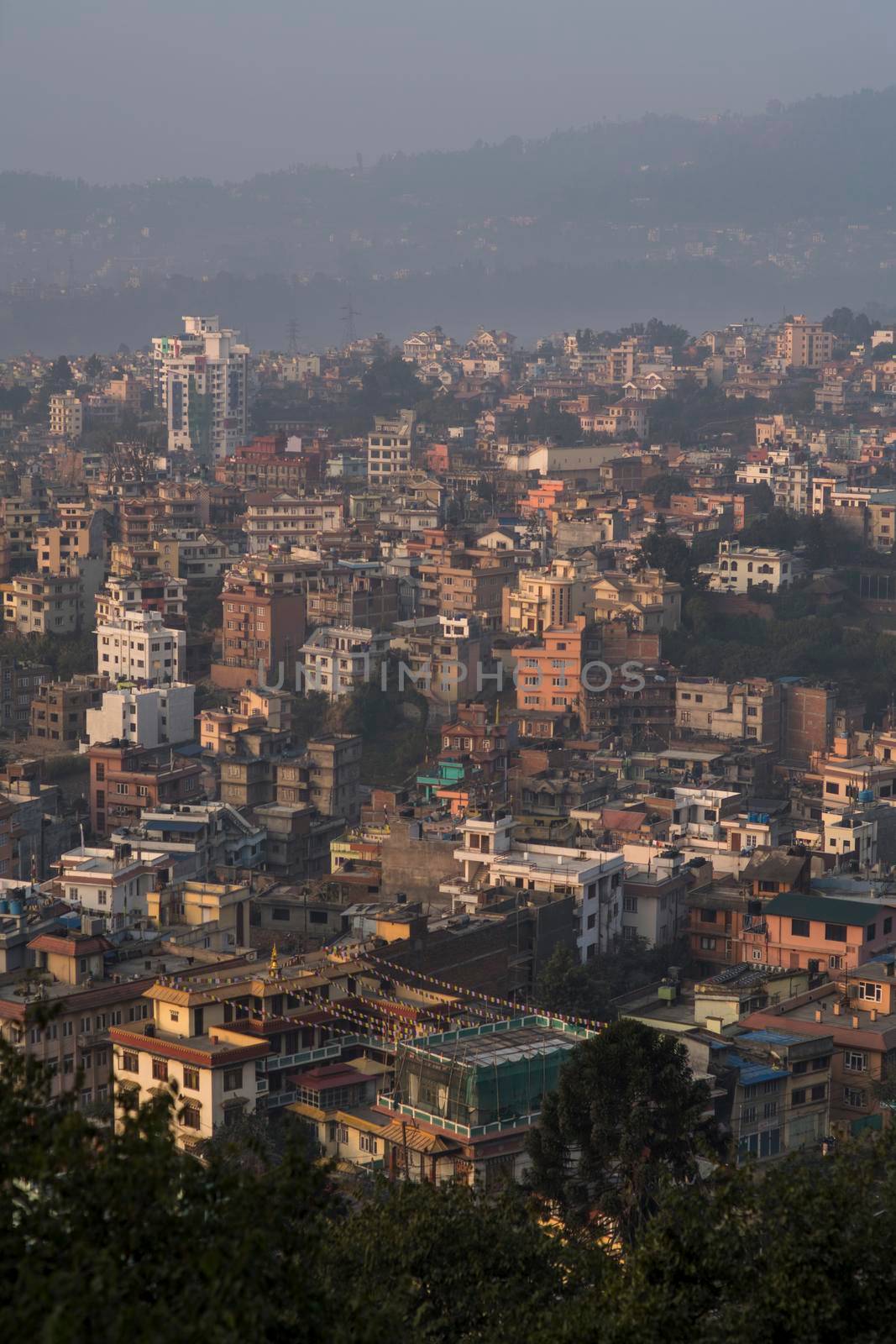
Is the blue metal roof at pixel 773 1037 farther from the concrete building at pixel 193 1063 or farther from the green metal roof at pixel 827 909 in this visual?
the concrete building at pixel 193 1063

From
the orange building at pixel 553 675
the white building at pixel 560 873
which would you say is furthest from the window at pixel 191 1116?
the orange building at pixel 553 675

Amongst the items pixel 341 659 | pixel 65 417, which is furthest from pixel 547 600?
pixel 65 417

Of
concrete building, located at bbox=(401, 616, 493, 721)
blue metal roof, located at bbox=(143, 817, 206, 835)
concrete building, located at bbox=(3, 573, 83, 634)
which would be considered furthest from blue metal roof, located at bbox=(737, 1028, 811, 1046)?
concrete building, located at bbox=(3, 573, 83, 634)

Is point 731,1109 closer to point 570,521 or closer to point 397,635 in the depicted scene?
point 397,635

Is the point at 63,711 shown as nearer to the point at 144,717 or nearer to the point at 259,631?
the point at 144,717

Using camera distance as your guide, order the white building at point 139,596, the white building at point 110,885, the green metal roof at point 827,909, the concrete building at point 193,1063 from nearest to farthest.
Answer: the concrete building at point 193,1063
the green metal roof at point 827,909
the white building at point 110,885
the white building at point 139,596

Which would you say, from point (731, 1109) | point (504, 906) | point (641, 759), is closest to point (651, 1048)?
point (731, 1109)
